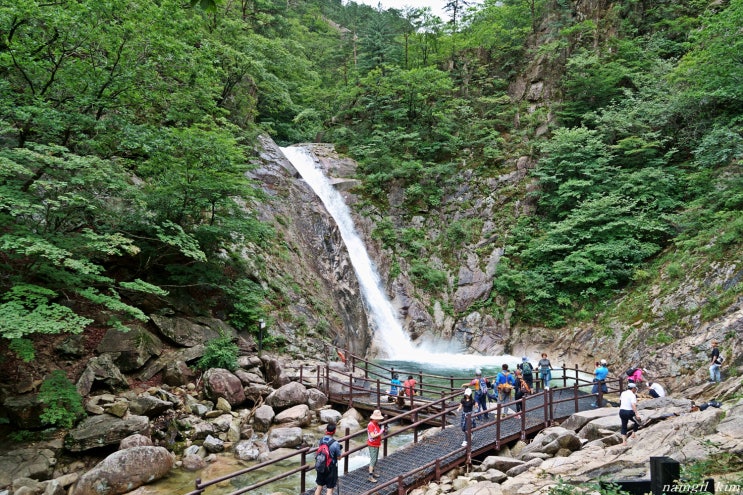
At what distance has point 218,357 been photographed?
12.3 meters

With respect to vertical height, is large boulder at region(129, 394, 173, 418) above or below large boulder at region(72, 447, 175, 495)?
above

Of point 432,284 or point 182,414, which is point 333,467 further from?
point 432,284

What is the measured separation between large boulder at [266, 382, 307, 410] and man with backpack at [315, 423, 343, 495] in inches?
208

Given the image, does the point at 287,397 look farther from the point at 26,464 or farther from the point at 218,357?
the point at 26,464

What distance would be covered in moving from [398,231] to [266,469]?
18.8 meters

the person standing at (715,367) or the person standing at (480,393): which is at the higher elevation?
the person standing at (715,367)

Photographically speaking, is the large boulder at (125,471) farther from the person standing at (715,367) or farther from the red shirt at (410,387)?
the person standing at (715,367)

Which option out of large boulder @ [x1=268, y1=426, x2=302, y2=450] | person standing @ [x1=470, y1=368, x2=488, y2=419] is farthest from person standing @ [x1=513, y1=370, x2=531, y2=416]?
large boulder @ [x1=268, y1=426, x2=302, y2=450]

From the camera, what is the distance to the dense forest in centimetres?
969

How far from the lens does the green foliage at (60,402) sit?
28.3ft

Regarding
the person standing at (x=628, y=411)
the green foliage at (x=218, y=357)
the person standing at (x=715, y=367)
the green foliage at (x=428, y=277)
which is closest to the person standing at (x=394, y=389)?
the green foliage at (x=218, y=357)

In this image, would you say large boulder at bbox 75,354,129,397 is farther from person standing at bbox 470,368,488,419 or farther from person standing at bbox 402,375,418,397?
person standing at bbox 470,368,488,419

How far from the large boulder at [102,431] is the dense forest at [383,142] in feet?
7.11

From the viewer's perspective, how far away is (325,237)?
22.7 meters
